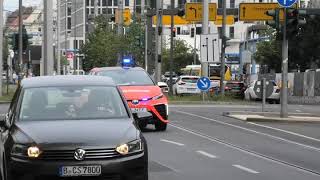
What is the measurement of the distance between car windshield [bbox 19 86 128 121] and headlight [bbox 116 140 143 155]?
0.90 metres

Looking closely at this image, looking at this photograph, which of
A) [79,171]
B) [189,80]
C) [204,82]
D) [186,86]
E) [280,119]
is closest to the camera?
[79,171]

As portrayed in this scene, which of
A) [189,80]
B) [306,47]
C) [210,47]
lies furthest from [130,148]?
[306,47]

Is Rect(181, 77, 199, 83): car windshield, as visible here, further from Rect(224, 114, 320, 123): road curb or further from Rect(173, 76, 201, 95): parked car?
Rect(224, 114, 320, 123): road curb

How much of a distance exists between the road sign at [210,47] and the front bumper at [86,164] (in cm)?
2672

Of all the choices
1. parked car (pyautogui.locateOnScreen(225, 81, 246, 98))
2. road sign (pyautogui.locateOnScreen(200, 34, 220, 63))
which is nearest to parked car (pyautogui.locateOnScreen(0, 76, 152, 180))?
road sign (pyautogui.locateOnScreen(200, 34, 220, 63))

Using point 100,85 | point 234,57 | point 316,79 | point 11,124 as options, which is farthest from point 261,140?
point 234,57

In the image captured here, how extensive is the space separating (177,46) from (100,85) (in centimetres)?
10310

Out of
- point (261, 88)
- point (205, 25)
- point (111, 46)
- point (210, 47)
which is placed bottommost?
point (261, 88)

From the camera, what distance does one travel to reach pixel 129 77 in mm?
18609

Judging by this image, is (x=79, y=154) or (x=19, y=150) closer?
(x=79, y=154)

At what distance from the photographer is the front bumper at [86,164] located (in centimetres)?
780

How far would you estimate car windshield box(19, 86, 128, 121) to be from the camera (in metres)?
9.00

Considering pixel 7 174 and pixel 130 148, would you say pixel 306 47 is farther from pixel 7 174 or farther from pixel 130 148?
pixel 7 174

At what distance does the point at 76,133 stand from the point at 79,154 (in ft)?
1.10
